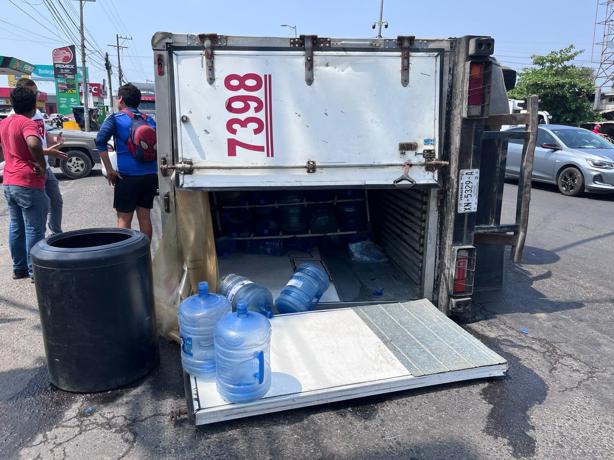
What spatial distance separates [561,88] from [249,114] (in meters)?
26.7

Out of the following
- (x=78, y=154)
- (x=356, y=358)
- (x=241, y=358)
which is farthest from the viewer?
(x=78, y=154)

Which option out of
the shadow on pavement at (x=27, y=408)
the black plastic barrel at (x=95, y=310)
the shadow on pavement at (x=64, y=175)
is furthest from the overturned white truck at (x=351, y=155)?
the shadow on pavement at (x=64, y=175)

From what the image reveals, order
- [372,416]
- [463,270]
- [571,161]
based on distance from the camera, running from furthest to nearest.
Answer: [571,161]
[463,270]
[372,416]

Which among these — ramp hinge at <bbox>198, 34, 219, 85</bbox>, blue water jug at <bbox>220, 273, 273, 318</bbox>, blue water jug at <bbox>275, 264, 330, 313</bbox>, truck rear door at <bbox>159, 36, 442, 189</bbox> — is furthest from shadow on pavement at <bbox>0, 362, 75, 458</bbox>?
ramp hinge at <bbox>198, 34, 219, 85</bbox>

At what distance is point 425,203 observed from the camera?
4.27 metres

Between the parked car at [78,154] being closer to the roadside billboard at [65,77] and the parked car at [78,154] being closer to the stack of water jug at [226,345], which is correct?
the stack of water jug at [226,345]

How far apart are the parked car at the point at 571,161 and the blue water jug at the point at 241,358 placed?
34.7ft

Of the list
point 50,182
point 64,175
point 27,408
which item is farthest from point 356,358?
point 64,175

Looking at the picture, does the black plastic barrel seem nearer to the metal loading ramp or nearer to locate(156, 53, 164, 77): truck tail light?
the metal loading ramp

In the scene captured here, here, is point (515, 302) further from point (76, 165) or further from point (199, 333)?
point (76, 165)

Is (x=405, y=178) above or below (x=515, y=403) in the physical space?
above

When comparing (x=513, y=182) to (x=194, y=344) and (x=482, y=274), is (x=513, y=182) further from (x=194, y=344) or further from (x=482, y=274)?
(x=194, y=344)

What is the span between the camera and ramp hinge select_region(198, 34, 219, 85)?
11.6 ft

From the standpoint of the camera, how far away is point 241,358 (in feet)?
9.32
